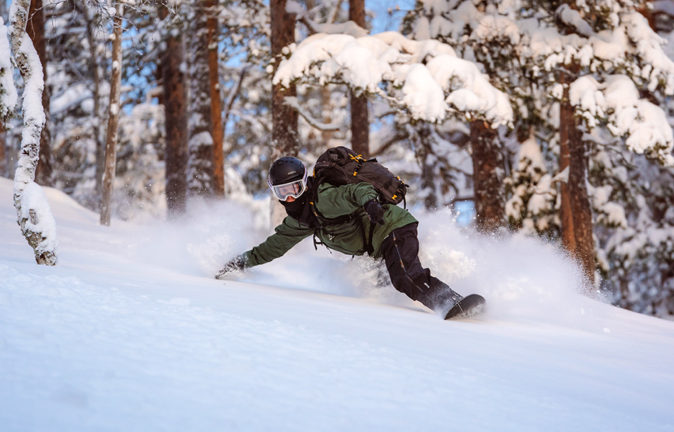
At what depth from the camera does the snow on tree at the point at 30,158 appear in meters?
4.31

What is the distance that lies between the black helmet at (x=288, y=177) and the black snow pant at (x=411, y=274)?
851 mm

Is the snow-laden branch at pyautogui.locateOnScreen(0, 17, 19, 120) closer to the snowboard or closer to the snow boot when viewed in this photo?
the snow boot

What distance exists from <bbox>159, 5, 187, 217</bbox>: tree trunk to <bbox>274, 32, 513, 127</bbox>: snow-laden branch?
4796 mm

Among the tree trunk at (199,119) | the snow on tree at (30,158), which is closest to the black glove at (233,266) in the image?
the snow on tree at (30,158)

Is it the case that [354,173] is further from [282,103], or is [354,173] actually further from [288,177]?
[282,103]

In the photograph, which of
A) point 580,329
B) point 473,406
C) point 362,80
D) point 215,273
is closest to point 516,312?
point 580,329

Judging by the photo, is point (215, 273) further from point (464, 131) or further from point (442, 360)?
point (464, 131)

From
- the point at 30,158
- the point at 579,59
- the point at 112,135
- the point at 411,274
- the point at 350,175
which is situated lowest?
the point at 411,274

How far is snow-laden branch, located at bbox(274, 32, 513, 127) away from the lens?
897cm

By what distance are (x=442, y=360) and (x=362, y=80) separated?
6.43 metres

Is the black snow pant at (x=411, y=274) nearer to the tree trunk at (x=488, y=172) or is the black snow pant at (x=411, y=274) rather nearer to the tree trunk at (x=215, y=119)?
the tree trunk at (x=488, y=172)

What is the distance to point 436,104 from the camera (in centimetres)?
903

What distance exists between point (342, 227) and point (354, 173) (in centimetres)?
52

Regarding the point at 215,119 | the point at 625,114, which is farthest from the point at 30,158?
the point at 215,119
